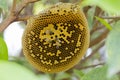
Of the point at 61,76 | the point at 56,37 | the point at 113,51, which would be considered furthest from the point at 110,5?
the point at 61,76

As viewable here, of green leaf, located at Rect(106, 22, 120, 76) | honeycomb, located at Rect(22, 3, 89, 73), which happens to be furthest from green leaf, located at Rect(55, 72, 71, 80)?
green leaf, located at Rect(106, 22, 120, 76)

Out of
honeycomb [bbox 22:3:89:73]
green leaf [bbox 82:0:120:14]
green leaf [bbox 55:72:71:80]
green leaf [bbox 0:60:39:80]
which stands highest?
green leaf [bbox 55:72:71:80]

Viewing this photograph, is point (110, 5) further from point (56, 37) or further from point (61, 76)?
point (61, 76)

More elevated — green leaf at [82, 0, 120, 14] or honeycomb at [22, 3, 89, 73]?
honeycomb at [22, 3, 89, 73]

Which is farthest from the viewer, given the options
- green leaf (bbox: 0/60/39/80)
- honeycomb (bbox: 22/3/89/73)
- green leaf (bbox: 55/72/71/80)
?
green leaf (bbox: 55/72/71/80)

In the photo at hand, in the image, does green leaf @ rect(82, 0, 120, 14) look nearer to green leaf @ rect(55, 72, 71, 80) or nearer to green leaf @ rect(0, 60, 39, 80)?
green leaf @ rect(0, 60, 39, 80)

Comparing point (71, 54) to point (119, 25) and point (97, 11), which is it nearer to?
point (119, 25)

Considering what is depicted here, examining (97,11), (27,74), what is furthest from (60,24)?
(97,11)
